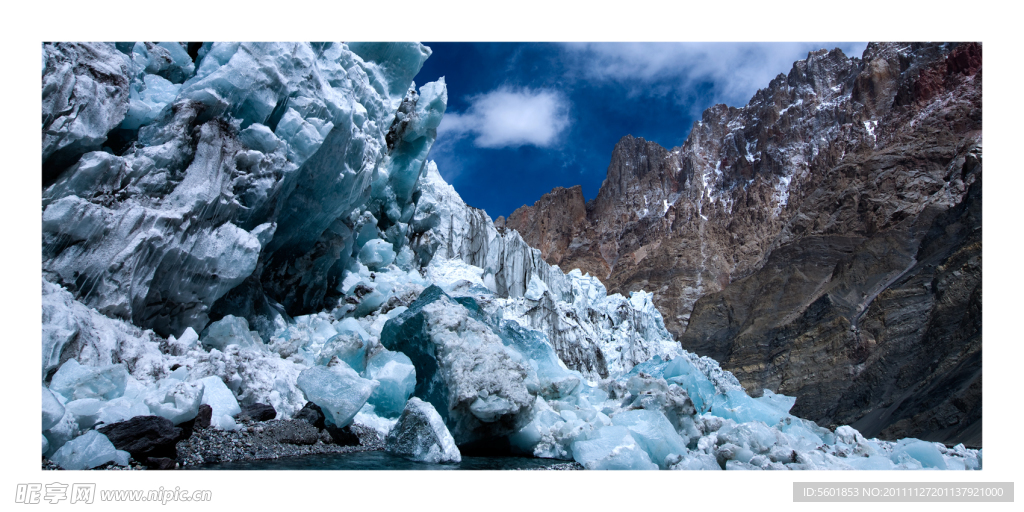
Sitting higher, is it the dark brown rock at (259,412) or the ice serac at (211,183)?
the ice serac at (211,183)

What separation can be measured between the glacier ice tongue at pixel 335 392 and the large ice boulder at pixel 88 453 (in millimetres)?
2416

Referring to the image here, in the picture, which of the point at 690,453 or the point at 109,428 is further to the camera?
the point at 690,453

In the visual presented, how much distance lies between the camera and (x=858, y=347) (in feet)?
95.2

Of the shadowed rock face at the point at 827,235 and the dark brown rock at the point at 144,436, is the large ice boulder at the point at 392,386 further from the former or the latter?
the shadowed rock face at the point at 827,235

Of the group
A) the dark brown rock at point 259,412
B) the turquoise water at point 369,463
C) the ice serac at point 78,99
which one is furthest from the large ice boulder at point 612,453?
the ice serac at point 78,99

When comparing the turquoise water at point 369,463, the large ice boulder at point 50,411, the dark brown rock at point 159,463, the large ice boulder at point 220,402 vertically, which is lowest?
the turquoise water at point 369,463

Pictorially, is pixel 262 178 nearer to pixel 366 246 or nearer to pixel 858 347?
pixel 366 246

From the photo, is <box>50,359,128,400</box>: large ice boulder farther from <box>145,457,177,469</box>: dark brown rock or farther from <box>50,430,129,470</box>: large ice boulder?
<box>145,457,177,469</box>: dark brown rock

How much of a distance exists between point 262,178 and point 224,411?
433 centimetres

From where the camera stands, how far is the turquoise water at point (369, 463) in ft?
19.2

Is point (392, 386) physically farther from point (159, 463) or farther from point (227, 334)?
point (159, 463)

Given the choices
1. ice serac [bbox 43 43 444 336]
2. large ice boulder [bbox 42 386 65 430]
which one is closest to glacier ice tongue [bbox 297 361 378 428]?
ice serac [bbox 43 43 444 336]

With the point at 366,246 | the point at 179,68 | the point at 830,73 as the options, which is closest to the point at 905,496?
the point at 179,68

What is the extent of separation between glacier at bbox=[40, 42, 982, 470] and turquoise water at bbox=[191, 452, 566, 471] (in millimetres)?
349
